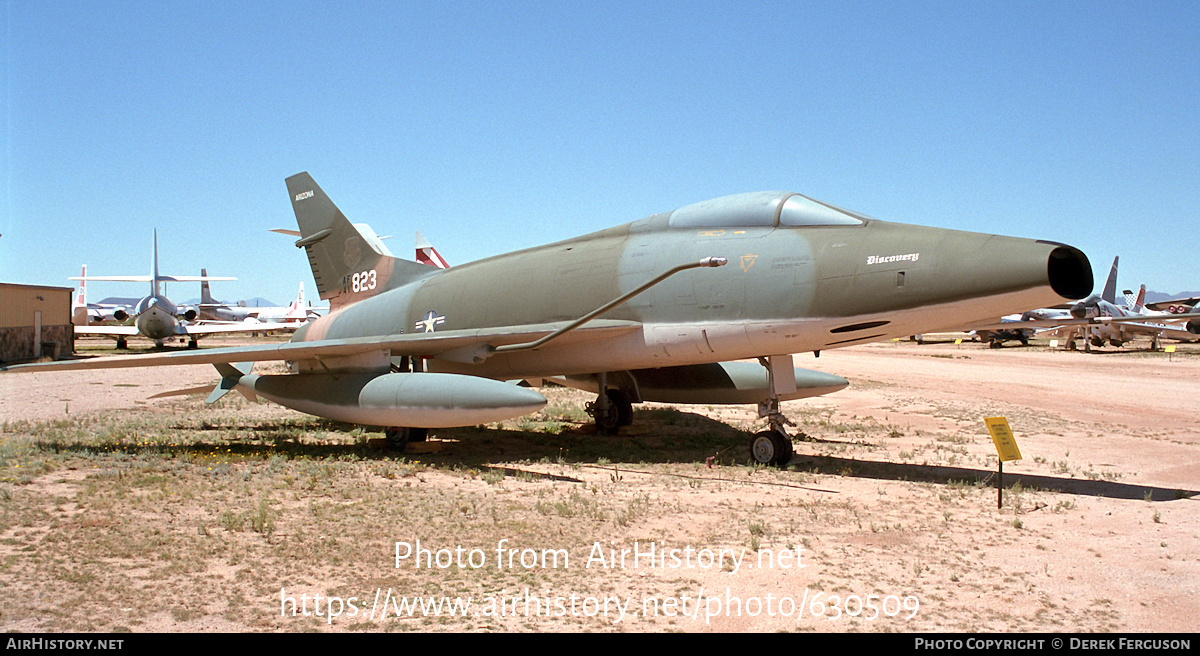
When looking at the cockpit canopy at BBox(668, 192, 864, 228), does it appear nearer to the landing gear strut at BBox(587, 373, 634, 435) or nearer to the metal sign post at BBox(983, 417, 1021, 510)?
the metal sign post at BBox(983, 417, 1021, 510)

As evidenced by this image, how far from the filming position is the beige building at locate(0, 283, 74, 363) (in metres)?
29.3

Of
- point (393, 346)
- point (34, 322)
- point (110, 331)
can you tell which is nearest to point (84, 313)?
point (110, 331)

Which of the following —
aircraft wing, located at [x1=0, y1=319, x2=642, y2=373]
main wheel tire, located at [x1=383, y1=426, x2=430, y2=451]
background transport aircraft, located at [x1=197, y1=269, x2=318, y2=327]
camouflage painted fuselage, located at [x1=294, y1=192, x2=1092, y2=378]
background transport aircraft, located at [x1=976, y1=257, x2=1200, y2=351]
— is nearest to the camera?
camouflage painted fuselage, located at [x1=294, y1=192, x2=1092, y2=378]

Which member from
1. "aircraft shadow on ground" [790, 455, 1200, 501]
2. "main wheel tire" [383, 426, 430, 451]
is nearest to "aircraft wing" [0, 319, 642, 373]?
"main wheel tire" [383, 426, 430, 451]

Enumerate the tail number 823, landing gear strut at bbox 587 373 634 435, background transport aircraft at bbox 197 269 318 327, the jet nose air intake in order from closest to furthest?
the jet nose air intake, landing gear strut at bbox 587 373 634 435, the tail number 823, background transport aircraft at bbox 197 269 318 327

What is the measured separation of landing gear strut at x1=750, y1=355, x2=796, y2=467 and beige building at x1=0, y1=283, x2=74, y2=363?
31080 mm

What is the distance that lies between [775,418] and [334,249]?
29.2 feet

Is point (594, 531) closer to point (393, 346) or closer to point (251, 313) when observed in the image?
point (393, 346)

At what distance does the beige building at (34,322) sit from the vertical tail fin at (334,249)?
73.4ft

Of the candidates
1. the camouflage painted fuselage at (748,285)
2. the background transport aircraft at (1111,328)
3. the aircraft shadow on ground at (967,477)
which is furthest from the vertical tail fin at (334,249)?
the background transport aircraft at (1111,328)

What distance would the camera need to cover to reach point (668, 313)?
9.35 meters

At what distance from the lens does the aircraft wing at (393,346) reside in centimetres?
973

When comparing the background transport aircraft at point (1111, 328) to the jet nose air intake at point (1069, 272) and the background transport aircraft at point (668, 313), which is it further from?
the jet nose air intake at point (1069, 272)

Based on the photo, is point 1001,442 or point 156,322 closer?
point 1001,442
